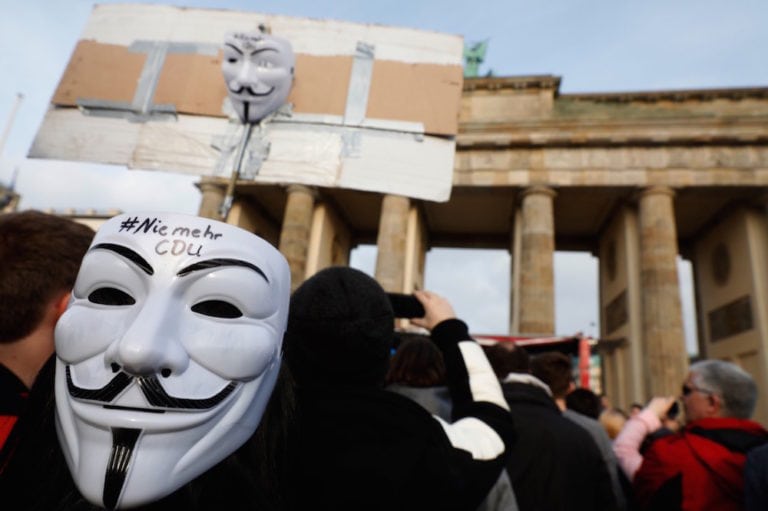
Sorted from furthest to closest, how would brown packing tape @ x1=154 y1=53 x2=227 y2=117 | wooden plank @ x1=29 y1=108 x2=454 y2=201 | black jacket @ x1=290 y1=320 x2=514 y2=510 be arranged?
A: brown packing tape @ x1=154 y1=53 x2=227 y2=117
wooden plank @ x1=29 y1=108 x2=454 y2=201
black jacket @ x1=290 y1=320 x2=514 y2=510

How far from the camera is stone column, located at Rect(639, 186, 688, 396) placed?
14.6 meters

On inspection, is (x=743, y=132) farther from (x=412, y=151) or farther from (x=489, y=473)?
(x=489, y=473)

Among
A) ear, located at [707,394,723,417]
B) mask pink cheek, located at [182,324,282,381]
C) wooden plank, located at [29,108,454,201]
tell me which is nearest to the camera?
mask pink cheek, located at [182,324,282,381]

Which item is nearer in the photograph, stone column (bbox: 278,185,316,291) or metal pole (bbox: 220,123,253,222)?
metal pole (bbox: 220,123,253,222)

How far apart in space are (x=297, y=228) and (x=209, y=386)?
56.2ft

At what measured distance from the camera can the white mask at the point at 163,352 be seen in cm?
91

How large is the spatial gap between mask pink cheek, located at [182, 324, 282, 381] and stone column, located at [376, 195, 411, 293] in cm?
1517

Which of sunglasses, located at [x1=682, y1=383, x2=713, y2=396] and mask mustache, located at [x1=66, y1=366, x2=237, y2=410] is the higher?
sunglasses, located at [x1=682, y1=383, x2=713, y2=396]

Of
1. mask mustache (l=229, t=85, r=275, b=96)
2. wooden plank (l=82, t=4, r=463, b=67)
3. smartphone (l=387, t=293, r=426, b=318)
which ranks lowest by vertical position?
smartphone (l=387, t=293, r=426, b=318)

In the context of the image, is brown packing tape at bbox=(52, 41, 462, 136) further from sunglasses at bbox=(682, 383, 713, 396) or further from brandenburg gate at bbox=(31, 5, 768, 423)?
brandenburg gate at bbox=(31, 5, 768, 423)

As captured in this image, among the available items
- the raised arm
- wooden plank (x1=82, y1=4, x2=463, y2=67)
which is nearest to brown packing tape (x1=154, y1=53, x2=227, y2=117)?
wooden plank (x1=82, y1=4, x2=463, y2=67)

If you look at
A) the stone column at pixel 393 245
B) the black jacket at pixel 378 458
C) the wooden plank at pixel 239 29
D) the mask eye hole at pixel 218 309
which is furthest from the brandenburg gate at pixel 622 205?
the mask eye hole at pixel 218 309

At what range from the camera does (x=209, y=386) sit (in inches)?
39.4

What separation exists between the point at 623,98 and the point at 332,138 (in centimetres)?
1977
